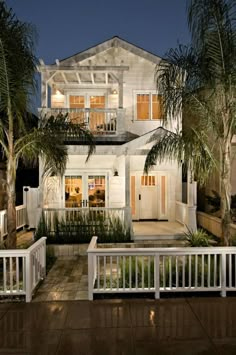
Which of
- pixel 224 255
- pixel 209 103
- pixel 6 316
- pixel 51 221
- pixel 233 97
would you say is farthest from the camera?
pixel 51 221

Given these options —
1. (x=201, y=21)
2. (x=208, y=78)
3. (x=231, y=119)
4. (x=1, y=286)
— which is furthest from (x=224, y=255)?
(x=201, y=21)

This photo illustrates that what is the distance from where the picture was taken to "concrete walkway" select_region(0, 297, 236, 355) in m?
4.06

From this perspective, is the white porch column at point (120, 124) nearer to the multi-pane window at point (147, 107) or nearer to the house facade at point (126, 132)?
the house facade at point (126, 132)

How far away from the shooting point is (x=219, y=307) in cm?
533

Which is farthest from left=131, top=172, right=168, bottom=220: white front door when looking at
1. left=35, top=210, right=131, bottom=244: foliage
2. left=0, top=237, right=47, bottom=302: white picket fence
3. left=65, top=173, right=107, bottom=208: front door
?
left=0, top=237, right=47, bottom=302: white picket fence

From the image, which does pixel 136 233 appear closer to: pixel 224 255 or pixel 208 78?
pixel 224 255

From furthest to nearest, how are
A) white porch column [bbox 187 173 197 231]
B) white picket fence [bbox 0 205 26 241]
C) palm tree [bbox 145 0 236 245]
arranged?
white porch column [bbox 187 173 197 231], white picket fence [bbox 0 205 26 241], palm tree [bbox 145 0 236 245]

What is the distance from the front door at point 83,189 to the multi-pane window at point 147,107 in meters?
3.10

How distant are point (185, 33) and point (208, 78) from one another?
1.29 m

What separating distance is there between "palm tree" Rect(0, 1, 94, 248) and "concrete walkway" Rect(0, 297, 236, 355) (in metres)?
2.53

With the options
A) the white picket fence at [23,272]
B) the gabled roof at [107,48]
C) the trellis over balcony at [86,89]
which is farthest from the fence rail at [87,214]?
the gabled roof at [107,48]

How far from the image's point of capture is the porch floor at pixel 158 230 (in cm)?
976

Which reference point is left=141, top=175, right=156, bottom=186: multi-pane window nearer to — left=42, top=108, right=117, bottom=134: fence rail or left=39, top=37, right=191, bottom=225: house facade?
left=39, top=37, right=191, bottom=225: house facade

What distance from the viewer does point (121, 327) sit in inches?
183
